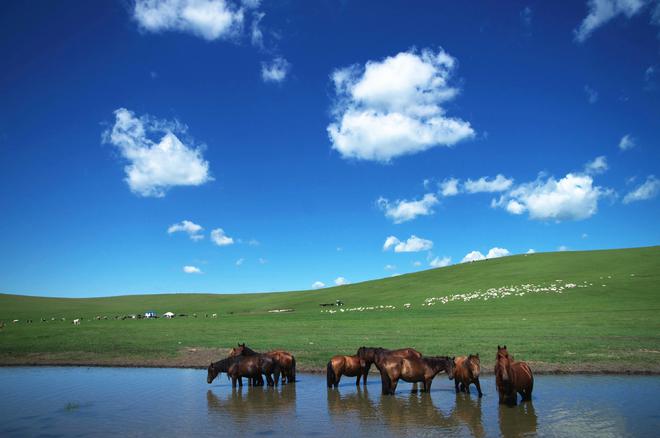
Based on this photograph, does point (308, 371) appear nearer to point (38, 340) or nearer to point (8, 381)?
point (8, 381)

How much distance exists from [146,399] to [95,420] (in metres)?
2.78

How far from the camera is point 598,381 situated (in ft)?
58.0

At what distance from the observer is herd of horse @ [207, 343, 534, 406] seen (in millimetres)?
14102

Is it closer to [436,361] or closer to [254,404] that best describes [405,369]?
[436,361]

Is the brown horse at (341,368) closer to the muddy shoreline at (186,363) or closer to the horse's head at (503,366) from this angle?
the muddy shoreline at (186,363)

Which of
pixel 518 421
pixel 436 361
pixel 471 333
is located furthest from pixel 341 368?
pixel 471 333

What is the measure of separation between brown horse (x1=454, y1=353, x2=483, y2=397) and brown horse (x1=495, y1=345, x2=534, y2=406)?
5.01ft

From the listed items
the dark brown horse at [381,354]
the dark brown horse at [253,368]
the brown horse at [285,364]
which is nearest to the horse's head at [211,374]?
the dark brown horse at [253,368]

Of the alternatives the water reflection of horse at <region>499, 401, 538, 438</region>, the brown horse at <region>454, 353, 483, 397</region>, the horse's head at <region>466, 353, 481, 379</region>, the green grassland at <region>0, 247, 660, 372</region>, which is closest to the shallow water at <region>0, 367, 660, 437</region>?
the water reflection of horse at <region>499, 401, 538, 438</region>

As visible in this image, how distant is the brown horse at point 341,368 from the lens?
17.7 metres

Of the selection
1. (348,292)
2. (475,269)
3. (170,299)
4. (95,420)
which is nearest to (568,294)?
(475,269)

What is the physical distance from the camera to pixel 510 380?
13805 millimetres

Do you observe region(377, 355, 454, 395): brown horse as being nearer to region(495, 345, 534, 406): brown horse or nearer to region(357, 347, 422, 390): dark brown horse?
region(357, 347, 422, 390): dark brown horse

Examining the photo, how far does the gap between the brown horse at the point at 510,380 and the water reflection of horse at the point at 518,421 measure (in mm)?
315
